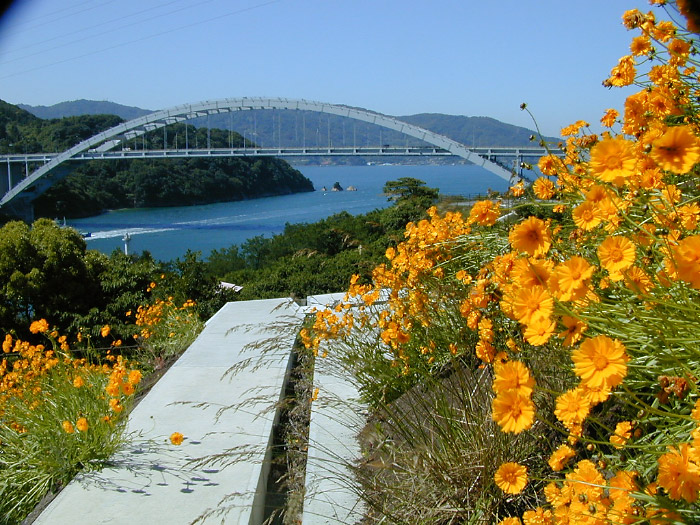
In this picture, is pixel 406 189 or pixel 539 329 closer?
pixel 539 329

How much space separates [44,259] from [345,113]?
28.4m

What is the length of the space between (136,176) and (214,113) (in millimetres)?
15070

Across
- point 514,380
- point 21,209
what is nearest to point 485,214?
point 514,380

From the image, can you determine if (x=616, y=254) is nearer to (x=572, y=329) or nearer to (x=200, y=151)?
(x=572, y=329)

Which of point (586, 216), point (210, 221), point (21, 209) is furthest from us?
point (210, 221)

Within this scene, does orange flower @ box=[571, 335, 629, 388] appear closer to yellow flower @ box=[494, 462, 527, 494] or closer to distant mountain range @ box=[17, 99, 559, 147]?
yellow flower @ box=[494, 462, 527, 494]

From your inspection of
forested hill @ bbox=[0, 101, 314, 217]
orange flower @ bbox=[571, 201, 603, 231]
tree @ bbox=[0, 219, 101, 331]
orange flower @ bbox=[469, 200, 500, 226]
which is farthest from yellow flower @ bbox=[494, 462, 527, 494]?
forested hill @ bbox=[0, 101, 314, 217]

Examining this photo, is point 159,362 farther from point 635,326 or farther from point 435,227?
point 635,326

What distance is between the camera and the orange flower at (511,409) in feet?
3.91

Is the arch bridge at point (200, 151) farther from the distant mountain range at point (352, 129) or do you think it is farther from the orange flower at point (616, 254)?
the orange flower at point (616, 254)

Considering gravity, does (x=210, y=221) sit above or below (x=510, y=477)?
below

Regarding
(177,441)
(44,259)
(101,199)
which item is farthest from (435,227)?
(101,199)

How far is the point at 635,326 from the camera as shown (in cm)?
152

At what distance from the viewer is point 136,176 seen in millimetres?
50625
